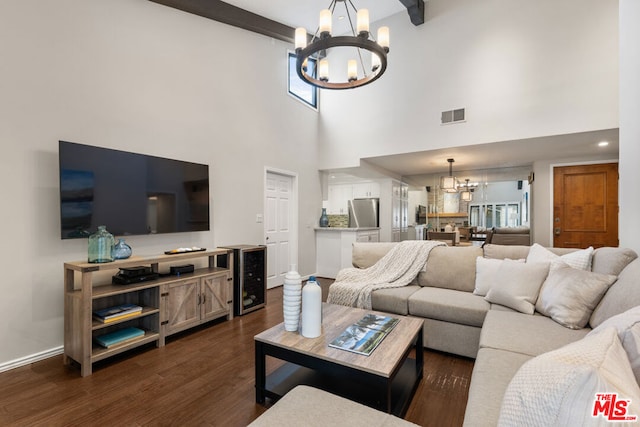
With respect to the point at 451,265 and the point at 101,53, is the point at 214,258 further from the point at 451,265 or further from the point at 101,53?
the point at 451,265

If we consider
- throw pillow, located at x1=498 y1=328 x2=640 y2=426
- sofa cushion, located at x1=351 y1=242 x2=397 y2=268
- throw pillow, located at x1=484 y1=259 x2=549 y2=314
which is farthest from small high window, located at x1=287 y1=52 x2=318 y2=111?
throw pillow, located at x1=498 y1=328 x2=640 y2=426

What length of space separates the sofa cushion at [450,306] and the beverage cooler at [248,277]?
200 cm

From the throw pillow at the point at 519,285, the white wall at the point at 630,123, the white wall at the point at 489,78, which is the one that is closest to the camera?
the throw pillow at the point at 519,285

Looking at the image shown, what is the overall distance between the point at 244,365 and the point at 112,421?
0.88 metres

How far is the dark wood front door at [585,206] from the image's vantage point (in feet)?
15.8

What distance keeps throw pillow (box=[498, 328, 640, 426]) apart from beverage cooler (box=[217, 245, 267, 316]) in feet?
10.5

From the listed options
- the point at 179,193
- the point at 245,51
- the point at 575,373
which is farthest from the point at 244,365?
the point at 245,51

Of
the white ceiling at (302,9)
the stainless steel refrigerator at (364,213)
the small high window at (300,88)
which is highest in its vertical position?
the white ceiling at (302,9)

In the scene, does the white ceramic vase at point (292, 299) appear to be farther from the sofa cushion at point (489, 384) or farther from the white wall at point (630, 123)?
the white wall at point (630, 123)

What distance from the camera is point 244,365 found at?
93.4 inches

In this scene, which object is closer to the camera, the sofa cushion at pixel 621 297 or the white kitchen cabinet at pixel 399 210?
the sofa cushion at pixel 621 297

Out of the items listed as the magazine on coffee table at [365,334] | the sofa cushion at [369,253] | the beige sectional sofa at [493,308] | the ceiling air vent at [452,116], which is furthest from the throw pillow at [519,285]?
the ceiling air vent at [452,116]

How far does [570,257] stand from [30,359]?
446 cm

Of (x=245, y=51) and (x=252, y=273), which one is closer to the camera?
(x=252, y=273)
